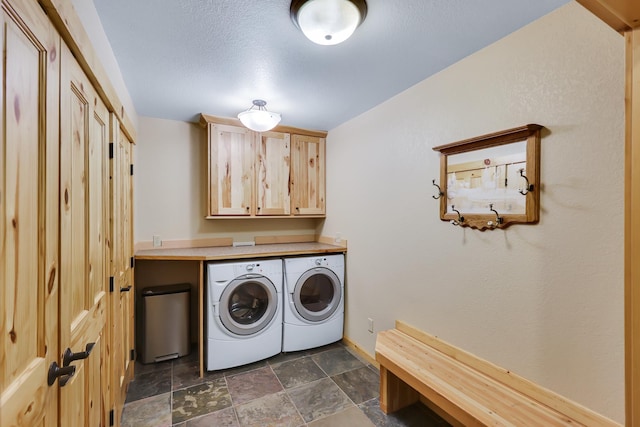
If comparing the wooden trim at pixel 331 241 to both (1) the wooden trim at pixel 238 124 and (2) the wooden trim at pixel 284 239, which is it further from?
(1) the wooden trim at pixel 238 124

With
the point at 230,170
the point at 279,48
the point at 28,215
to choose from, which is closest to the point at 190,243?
the point at 230,170

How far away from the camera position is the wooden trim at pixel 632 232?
783 millimetres

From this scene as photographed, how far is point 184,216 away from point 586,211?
314 cm

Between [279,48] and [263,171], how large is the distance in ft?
5.13

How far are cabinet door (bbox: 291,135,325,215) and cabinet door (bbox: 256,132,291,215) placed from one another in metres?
0.08

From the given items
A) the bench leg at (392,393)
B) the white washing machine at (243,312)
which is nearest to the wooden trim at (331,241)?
the white washing machine at (243,312)

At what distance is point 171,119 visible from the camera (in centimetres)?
295

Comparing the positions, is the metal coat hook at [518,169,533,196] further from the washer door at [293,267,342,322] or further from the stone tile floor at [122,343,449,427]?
the washer door at [293,267,342,322]

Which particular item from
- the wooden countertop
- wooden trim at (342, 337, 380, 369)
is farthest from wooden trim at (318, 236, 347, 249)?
wooden trim at (342, 337, 380, 369)

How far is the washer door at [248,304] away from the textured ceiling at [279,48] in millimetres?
1601

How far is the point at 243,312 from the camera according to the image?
269 cm

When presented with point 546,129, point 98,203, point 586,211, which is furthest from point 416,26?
point 98,203

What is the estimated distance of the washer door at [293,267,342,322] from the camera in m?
2.84

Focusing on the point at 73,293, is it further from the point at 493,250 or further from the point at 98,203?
the point at 493,250
